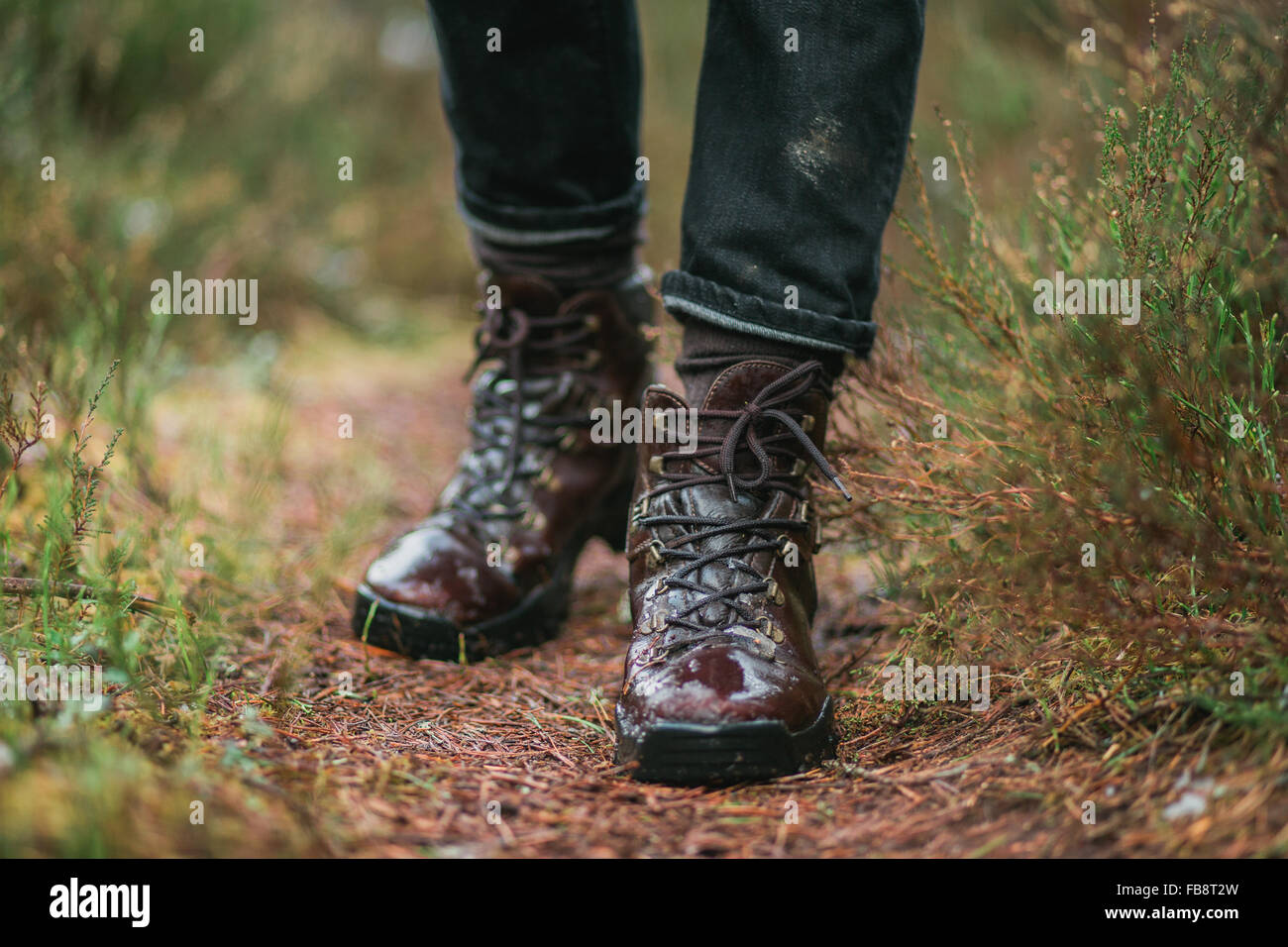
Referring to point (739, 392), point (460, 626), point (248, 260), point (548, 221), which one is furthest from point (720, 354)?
point (248, 260)

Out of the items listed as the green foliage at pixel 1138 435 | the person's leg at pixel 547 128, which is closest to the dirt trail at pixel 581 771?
the green foliage at pixel 1138 435

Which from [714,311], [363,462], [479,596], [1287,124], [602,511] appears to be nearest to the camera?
[1287,124]

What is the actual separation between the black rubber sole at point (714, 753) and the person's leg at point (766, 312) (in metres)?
0.06

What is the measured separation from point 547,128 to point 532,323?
34cm

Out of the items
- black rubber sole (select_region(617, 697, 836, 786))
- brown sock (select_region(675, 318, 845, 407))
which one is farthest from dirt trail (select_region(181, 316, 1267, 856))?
brown sock (select_region(675, 318, 845, 407))

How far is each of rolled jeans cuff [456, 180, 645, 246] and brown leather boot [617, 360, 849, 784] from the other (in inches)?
17.6

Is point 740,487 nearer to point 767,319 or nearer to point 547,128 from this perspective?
point 767,319

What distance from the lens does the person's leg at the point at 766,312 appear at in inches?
47.8

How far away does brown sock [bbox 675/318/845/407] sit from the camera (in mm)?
1303

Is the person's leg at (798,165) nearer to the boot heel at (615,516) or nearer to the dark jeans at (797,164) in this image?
the dark jeans at (797,164)

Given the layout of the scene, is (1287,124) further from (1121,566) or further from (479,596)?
(479,596)

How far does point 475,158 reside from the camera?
1639 mm

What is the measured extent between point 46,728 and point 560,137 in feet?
3.78
